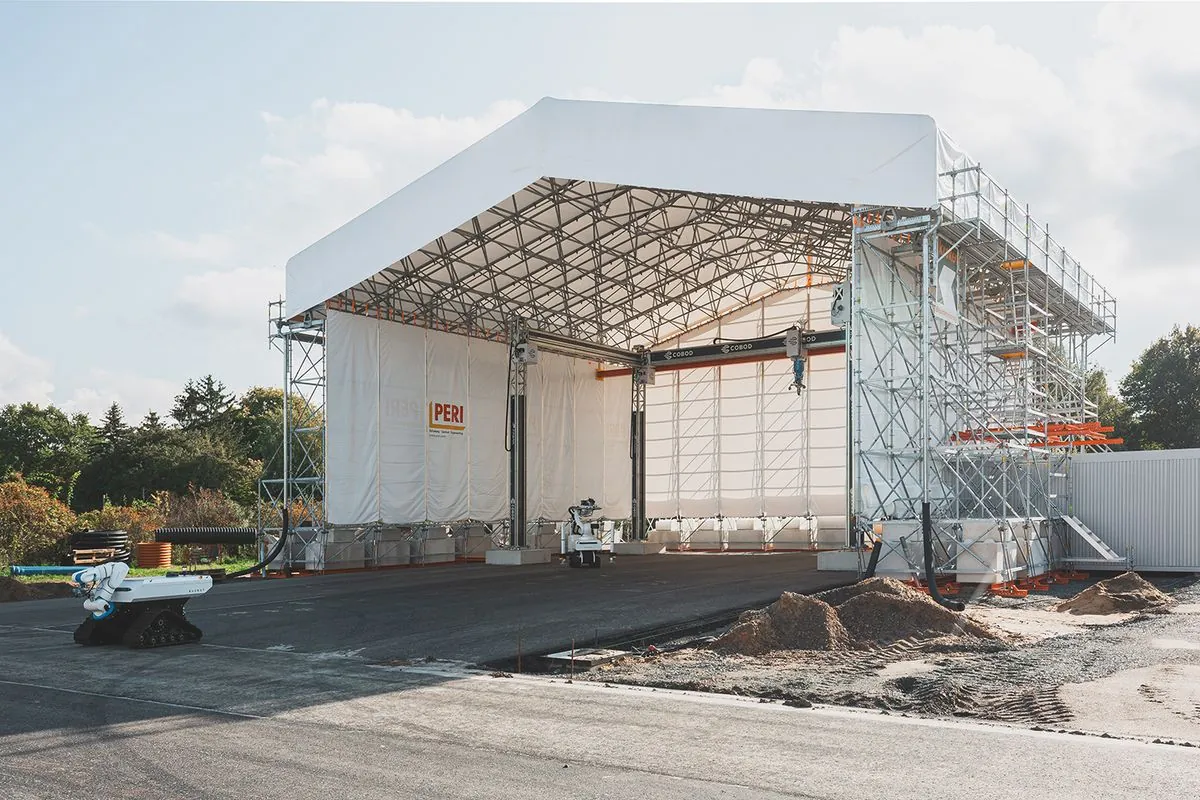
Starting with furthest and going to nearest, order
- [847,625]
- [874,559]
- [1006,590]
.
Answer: [874,559] → [1006,590] → [847,625]

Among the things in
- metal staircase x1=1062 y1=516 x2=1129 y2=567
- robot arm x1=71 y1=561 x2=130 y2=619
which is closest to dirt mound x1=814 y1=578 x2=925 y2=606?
robot arm x1=71 y1=561 x2=130 y2=619

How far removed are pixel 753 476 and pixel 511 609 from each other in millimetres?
22884

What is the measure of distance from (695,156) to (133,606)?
13572mm

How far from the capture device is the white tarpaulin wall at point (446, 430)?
28828mm

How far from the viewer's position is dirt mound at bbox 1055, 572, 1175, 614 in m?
16.8

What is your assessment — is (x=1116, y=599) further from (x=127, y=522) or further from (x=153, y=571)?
(x=127, y=522)

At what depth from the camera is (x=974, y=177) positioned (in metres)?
22.4

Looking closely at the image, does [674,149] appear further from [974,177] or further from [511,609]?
[511,609]

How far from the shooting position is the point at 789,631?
41.6 feet

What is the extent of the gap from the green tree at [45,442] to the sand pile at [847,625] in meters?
48.4

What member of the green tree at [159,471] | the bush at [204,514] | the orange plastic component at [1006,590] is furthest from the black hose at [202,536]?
the green tree at [159,471]

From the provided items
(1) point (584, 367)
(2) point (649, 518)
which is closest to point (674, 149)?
(1) point (584, 367)

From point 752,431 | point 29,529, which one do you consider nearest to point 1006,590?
point 752,431

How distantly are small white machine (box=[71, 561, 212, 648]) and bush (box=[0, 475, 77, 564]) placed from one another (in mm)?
18866
